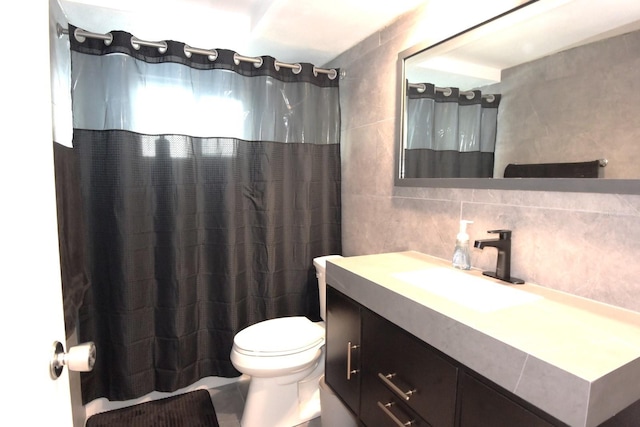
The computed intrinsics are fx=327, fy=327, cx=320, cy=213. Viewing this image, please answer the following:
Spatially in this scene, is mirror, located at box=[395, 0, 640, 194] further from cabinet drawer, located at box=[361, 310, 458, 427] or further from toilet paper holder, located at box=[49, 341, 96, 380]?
toilet paper holder, located at box=[49, 341, 96, 380]

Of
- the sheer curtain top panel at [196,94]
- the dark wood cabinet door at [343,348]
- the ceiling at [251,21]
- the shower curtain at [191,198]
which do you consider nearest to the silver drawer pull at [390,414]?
the dark wood cabinet door at [343,348]

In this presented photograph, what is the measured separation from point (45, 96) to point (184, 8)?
1.47 metres

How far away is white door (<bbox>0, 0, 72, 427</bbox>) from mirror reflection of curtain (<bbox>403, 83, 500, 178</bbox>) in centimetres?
134

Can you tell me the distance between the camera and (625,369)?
0.64 m

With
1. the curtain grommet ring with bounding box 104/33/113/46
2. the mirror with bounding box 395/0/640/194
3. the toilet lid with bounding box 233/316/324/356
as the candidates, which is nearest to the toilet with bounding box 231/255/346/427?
the toilet lid with bounding box 233/316/324/356

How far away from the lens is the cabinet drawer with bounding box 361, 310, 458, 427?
87 centimetres

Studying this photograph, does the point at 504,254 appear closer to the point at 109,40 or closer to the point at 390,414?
the point at 390,414

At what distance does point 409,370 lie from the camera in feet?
3.27

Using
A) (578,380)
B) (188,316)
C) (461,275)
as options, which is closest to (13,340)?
(578,380)

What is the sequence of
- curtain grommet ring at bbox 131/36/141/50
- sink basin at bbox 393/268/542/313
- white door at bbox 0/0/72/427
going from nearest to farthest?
white door at bbox 0/0/72/427
sink basin at bbox 393/268/542/313
curtain grommet ring at bbox 131/36/141/50

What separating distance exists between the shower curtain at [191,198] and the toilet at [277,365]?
36cm

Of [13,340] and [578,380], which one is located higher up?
[13,340]

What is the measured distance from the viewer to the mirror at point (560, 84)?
0.90 m

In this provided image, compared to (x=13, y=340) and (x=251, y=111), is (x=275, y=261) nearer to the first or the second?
(x=251, y=111)
